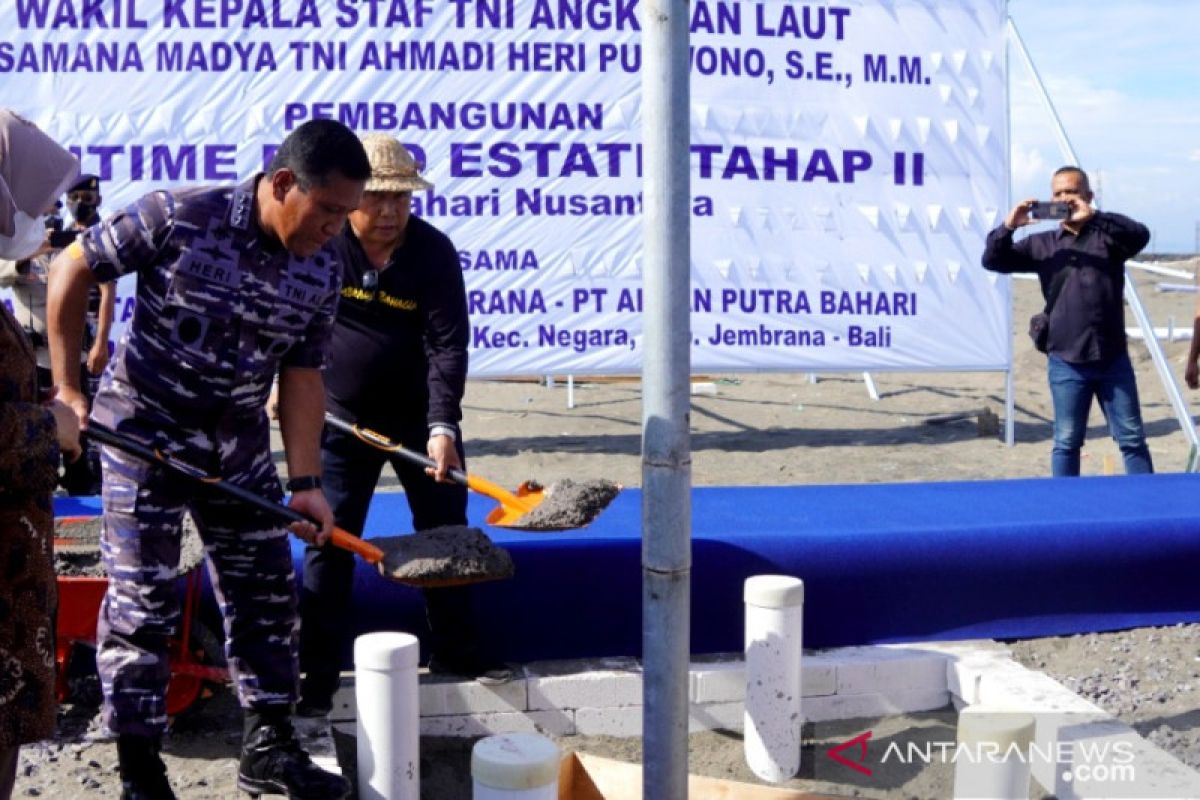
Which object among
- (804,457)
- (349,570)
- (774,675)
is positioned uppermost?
(349,570)

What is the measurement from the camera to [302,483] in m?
3.04

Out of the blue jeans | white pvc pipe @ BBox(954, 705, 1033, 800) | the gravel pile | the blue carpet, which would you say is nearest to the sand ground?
the gravel pile

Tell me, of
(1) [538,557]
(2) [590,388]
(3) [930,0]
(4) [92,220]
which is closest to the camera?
(1) [538,557]

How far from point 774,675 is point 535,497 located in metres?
0.84

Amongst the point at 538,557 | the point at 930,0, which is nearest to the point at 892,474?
the point at 930,0

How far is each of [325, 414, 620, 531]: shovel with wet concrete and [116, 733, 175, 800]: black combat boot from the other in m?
0.99

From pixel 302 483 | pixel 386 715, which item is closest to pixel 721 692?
pixel 386 715

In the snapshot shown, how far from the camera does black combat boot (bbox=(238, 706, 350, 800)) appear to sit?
302 cm

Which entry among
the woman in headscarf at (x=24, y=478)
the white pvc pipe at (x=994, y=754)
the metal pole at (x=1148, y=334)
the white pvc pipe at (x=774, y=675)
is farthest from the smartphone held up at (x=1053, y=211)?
the woman in headscarf at (x=24, y=478)

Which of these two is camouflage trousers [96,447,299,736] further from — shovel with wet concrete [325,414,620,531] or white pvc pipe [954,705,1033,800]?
white pvc pipe [954,705,1033,800]

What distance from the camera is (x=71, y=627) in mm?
3465

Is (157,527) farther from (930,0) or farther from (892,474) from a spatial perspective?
(930,0)

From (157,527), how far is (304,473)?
1.19 feet

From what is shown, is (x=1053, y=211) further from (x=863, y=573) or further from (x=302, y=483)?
(x=302, y=483)
